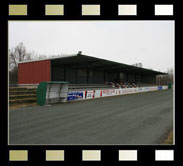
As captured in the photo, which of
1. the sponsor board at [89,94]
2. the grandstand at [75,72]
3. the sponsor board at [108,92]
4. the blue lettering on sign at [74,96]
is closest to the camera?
the blue lettering on sign at [74,96]

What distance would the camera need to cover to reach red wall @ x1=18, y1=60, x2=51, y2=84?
1877cm

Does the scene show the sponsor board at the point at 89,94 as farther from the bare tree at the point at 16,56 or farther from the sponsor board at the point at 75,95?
the bare tree at the point at 16,56

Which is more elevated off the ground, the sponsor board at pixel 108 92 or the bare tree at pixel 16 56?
the bare tree at pixel 16 56

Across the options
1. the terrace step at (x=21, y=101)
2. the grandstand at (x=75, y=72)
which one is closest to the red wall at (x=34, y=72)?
the grandstand at (x=75, y=72)

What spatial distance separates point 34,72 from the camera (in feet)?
65.8

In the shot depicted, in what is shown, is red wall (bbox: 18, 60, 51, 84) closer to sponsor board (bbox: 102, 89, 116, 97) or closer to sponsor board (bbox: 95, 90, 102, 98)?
sponsor board (bbox: 95, 90, 102, 98)

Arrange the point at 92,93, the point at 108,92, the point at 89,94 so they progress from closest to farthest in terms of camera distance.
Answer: the point at 89,94 < the point at 92,93 < the point at 108,92

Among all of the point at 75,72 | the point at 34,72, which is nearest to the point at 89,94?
the point at 34,72

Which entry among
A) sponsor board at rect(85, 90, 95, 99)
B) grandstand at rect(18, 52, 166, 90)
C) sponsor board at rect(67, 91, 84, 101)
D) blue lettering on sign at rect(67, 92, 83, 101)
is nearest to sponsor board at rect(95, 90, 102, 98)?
sponsor board at rect(85, 90, 95, 99)

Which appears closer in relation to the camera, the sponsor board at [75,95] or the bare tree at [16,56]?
the sponsor board at [75,95]

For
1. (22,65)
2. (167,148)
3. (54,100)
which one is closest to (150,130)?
(167,148)

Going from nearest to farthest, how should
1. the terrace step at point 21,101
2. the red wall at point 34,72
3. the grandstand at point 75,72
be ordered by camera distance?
the terrace step at point 21,101 → the red wall at point 34,72 → the grandstand at point 75,72

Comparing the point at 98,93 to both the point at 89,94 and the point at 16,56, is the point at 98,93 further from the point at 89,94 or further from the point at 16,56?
the point at 16,56

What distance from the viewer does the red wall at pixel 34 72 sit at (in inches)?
739
